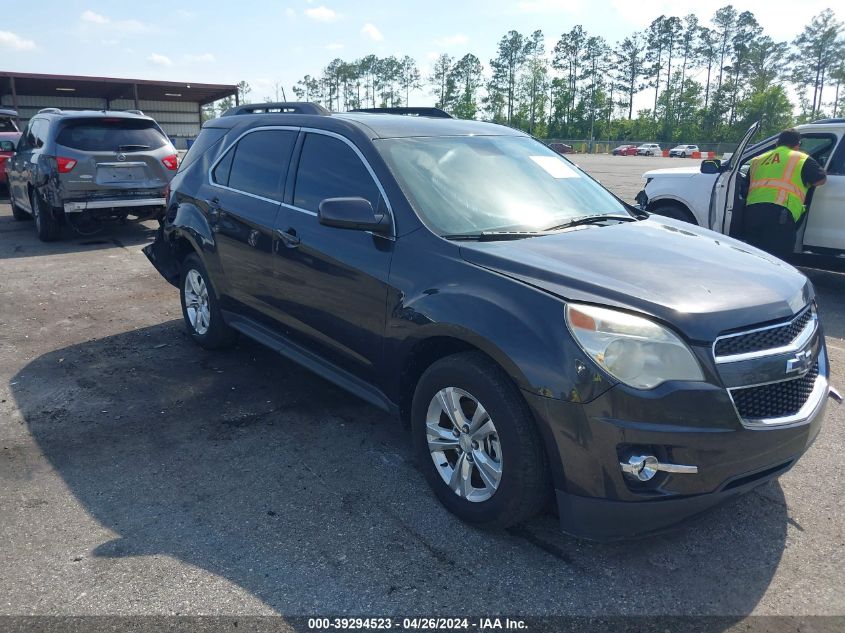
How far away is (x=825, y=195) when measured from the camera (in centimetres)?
754

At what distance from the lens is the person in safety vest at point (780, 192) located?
23.5 ft

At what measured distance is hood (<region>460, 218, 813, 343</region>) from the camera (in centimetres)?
271

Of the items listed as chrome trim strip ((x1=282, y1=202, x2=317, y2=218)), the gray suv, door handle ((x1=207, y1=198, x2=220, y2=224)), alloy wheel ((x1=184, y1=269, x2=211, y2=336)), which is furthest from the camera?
the gray suv

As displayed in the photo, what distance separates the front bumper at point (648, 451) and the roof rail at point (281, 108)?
2705mm

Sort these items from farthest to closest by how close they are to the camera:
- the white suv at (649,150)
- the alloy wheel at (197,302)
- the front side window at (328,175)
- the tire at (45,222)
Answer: the white suv at (649,150), the tire at (45,222), the alloy wheel at (197,302), the front side window at (328,175)

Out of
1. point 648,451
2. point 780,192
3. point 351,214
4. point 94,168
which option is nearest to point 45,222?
point 94,168

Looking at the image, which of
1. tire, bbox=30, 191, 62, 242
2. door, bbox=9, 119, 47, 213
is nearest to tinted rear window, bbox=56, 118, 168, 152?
door, bbox=9, 119, 47, 213

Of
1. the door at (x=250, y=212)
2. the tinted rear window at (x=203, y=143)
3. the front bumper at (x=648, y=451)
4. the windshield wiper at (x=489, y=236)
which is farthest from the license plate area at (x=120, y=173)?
the front bumper at (x=648, y=451)

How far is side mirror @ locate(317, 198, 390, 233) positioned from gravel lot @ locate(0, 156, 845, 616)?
1330 millimetres

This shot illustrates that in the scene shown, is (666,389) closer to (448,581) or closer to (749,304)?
(749,304)

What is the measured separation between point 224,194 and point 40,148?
7065 mm

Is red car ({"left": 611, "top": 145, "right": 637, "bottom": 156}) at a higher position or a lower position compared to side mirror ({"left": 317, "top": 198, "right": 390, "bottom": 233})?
higher

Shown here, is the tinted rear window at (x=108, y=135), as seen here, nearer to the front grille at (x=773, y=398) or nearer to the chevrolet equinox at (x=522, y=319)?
the chevrolet equinox at (x=522, y=319)

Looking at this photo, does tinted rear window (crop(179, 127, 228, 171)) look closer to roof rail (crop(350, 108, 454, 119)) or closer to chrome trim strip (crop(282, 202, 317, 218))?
roof rail (crop(350, 108, 454, 119))
